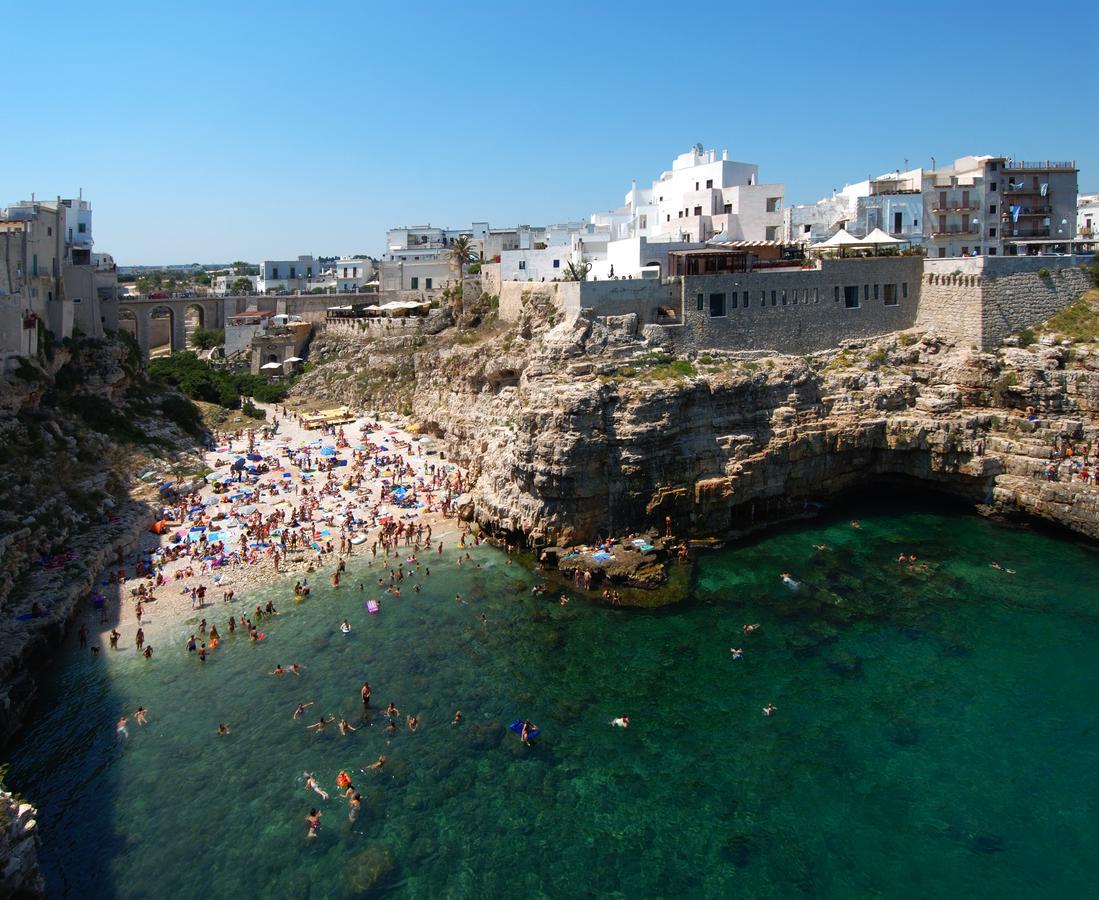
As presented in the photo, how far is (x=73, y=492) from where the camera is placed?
106ft

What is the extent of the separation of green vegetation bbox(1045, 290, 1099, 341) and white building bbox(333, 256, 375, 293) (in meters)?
58.1

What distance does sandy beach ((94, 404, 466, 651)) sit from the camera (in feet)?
91.6

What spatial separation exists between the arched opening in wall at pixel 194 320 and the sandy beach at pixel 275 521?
86.0 feet

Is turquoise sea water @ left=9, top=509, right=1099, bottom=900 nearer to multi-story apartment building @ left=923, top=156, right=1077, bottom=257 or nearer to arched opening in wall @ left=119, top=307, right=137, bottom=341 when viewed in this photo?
multi-story apartment building @ left=923, top=156, right=1077, bottom=257

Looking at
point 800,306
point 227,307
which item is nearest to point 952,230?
point 800,306

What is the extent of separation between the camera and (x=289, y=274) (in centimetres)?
8862

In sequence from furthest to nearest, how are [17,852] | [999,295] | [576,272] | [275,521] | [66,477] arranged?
[576,272] → [999,295] → [275,521] → [66,477] → [17,852]

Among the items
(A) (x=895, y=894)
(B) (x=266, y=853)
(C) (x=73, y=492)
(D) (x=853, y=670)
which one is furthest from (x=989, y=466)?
(C) (x=73, y=492)

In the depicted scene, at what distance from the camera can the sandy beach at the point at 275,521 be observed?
27906 millimetres

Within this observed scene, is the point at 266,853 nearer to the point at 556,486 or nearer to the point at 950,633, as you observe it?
the point at 556,486

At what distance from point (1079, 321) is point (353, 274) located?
207 feet

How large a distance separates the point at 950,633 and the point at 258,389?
→ 46829 mm

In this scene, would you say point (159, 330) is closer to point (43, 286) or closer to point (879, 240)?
point (43, 286)

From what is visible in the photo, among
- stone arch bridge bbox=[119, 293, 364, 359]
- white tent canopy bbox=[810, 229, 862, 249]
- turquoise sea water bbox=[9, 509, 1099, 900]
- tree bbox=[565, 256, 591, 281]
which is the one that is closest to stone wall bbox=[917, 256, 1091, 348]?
white tent canopy bbox=[810, 229, 862, 249]
